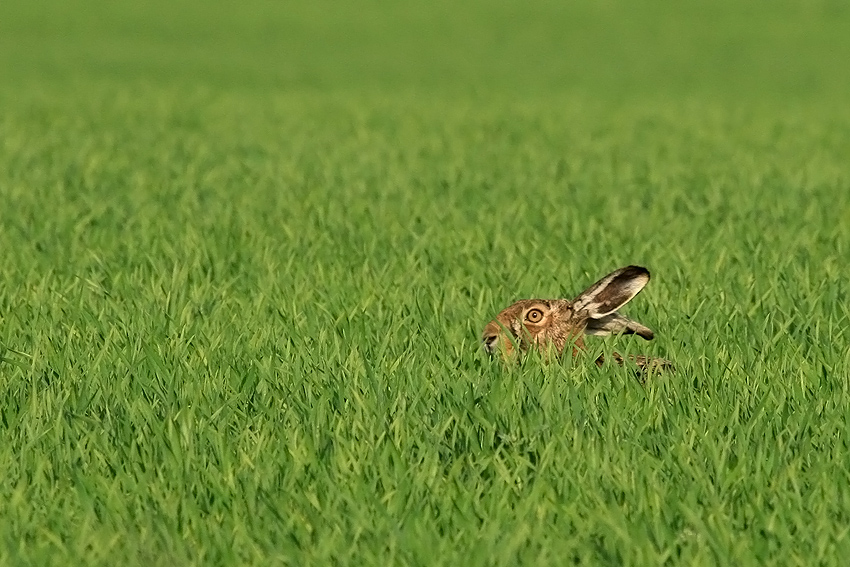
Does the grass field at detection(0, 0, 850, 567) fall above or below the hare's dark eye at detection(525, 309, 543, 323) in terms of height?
below

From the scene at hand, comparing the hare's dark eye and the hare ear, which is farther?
the hare's dark eye

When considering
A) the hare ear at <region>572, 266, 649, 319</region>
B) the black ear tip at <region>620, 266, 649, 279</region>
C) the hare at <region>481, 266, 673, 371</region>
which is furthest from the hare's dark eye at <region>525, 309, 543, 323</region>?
the black ear tip at <region>620, 266, 649, 279</region>

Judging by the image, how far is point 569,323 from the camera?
494 centimetres

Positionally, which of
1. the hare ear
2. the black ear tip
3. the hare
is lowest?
the hare

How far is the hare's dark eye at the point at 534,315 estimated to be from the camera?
494 centimetres

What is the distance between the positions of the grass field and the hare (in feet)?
0.44

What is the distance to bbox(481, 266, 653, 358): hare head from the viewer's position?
485 cm

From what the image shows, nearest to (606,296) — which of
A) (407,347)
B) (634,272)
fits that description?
(634,272)

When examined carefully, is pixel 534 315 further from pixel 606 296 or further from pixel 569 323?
pixel 606 296

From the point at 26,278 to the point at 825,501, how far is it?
444 cm

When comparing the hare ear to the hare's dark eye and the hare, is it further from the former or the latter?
the hare's dark eye

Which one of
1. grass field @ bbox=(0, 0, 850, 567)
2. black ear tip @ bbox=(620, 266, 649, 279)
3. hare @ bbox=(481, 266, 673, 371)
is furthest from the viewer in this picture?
hare @ bbox=(481, 266, 673, 371)

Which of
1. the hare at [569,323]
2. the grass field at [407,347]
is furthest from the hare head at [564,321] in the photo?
the grass field at [407,347]

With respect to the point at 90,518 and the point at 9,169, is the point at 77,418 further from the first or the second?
the point at 9,169
